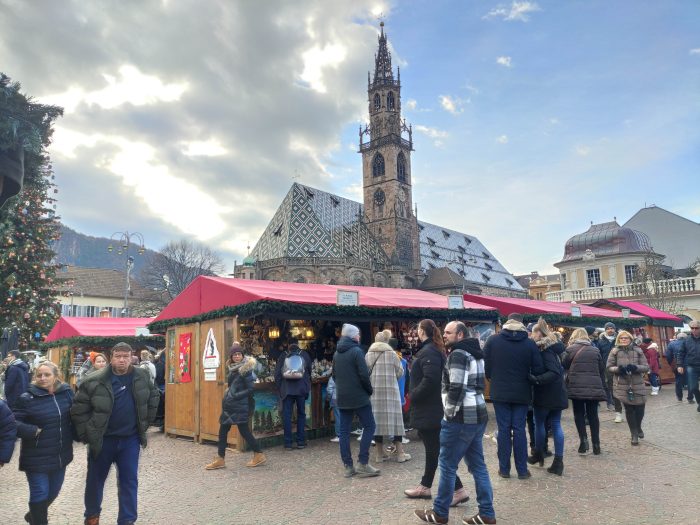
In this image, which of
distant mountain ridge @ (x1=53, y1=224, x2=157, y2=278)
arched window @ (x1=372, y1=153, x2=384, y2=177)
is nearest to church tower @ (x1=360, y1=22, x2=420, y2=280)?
arched window @ (x1=372, y1=153, x2=384, y2=177)

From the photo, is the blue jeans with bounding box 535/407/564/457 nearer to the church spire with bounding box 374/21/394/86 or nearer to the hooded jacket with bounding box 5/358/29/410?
the hooded jacket with bounding box 5/358/29/410

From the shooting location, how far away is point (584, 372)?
24.5 feet

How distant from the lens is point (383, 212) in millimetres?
64812

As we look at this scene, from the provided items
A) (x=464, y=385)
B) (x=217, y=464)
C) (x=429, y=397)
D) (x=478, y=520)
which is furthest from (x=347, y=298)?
(x=478, y=520)

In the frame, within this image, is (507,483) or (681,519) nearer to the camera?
(681,519)

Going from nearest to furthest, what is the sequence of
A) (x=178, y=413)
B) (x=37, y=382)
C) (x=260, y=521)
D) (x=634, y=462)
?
(x=37, y=382)
(x=260, y=521)
(x=634, y=462)
(x=178, y=413)

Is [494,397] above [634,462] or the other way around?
above

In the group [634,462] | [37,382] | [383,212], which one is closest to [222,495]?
[37,382]

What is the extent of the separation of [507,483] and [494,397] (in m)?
1.01

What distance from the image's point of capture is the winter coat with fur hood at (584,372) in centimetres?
738

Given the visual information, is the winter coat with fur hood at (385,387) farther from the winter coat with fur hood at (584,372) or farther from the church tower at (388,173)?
the church tower at (388,173)

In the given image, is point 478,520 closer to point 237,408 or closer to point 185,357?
point 237,408

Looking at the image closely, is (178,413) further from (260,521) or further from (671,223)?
(671,223)

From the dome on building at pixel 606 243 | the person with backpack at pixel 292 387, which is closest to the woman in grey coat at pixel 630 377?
the person with backpack at pixel 292 387
